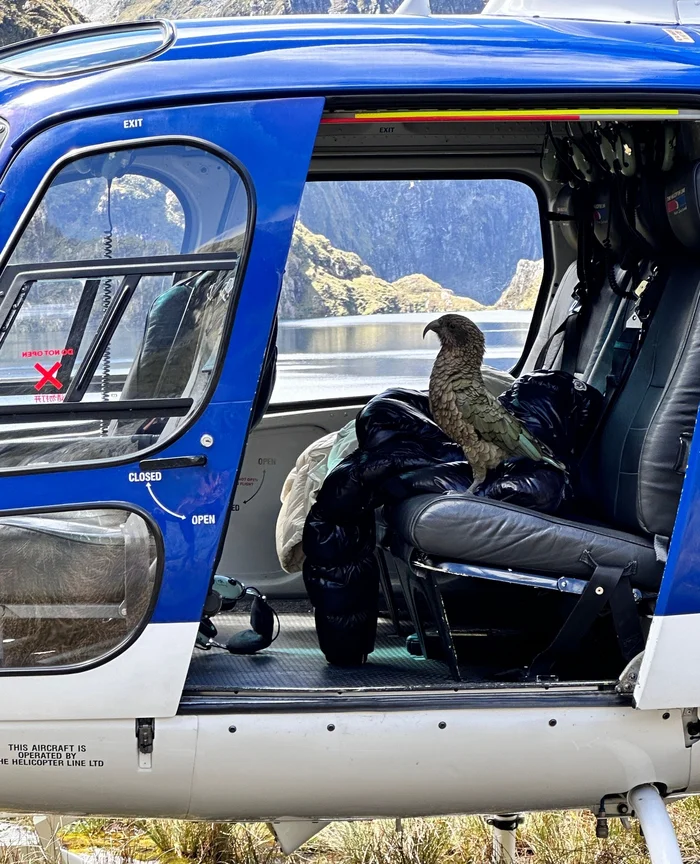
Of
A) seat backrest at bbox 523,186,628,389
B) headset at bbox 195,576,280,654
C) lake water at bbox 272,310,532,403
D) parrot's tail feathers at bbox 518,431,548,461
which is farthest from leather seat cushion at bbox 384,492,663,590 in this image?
lake water at bbox 272,310,532,403

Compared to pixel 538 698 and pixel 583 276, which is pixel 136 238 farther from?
pixel 583 276

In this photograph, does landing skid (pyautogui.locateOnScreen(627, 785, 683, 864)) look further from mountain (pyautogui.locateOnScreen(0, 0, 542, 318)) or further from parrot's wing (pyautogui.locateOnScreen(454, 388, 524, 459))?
mountain (pyautogui.locateOnScreen(0, 0, 542, 318))

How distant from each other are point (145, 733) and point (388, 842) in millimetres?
1675

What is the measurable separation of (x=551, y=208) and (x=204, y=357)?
246 centimetres

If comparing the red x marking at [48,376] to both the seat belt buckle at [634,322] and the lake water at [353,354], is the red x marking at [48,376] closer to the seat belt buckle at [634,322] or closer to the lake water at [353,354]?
the lake water at [353,354]

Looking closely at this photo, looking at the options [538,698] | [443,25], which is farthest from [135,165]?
[538,698]

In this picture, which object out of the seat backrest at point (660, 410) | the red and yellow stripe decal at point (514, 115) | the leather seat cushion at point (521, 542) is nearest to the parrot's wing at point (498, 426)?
the leather seat cushion at point (521, 542)

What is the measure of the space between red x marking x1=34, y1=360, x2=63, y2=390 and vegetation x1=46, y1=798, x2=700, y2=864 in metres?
2.03

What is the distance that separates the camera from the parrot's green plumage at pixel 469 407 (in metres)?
2.93

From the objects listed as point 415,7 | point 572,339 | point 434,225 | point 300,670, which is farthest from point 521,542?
point 434,225

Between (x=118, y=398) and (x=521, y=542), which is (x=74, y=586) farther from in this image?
(x=521, y=542)

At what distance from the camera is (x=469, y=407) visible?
9.59 feet

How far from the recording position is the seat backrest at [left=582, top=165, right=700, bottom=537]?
284 centimetres

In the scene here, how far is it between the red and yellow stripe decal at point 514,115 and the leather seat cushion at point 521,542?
102 centimetres
